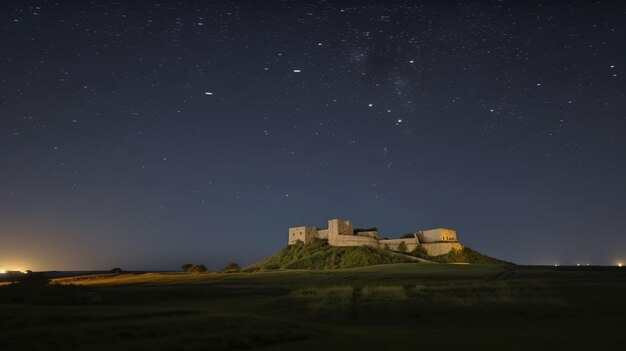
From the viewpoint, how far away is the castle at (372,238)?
300ft

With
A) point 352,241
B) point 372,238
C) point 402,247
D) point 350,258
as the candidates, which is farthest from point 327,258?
point 402,247

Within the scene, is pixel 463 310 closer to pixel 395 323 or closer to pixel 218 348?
pixel 395 323

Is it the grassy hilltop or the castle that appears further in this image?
the castle

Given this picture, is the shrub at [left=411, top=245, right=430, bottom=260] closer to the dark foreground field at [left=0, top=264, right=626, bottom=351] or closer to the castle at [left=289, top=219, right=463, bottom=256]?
the castle at [left=289, top=219, right=463, bottom=256]

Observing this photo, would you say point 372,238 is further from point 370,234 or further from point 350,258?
point 350,258

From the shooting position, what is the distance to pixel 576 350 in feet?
35.6

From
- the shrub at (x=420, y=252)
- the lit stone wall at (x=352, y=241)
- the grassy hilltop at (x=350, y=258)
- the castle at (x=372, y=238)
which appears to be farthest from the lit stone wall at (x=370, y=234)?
the shrub at (x=420, y=252)

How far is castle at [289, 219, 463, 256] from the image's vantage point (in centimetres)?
9138

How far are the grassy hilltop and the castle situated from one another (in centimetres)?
242

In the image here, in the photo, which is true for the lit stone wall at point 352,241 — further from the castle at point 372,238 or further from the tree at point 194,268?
the tree at point 194,268

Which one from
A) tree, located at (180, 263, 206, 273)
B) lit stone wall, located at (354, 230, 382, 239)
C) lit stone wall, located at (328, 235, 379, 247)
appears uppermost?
lit stone wall, located at (354, 230, 382, 239)

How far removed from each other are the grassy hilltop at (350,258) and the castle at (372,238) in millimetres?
2421

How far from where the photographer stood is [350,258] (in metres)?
83.9

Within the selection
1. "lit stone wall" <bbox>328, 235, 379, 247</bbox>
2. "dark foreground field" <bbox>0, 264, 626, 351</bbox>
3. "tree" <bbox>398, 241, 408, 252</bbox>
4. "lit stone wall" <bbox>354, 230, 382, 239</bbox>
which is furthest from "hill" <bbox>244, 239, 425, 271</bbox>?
"dark foreground field" <bbox>0, 264, 626, 351</bbox>
